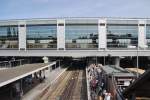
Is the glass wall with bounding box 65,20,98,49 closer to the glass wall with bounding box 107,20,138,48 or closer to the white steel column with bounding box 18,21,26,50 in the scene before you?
the glass wall with bounding box 107,20,138,48

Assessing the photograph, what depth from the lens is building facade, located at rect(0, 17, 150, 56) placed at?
292ft

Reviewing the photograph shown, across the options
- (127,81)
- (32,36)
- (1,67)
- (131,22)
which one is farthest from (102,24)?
(127,81)

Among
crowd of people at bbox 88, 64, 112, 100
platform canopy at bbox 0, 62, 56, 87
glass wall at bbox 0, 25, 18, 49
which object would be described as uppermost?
glass wall at bbox 0, 25, 18, 49

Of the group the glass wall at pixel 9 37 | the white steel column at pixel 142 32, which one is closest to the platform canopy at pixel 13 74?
the glass wall at pixel 9 37

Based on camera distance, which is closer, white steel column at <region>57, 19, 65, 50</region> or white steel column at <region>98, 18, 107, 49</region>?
white steel column at <region>98, 18, 107, 49</region>

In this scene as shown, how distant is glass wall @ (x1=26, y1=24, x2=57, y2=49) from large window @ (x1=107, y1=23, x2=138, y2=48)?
15340mm

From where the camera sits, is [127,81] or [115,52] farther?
[115,52]

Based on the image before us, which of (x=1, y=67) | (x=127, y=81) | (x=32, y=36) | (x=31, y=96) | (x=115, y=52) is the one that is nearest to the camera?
(x=127, y=81)

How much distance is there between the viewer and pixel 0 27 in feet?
311

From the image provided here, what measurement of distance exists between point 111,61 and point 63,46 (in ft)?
47.8

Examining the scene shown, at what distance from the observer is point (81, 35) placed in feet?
297

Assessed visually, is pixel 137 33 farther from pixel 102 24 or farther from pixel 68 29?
pixel 68 29

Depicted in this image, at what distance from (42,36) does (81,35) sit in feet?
36.0

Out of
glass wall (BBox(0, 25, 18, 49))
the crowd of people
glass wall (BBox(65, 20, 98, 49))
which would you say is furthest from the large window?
the crowd of people
